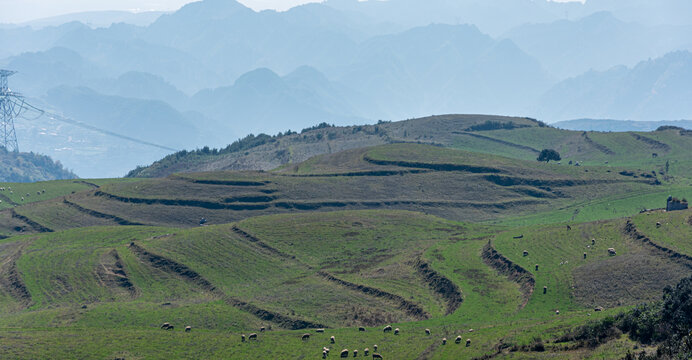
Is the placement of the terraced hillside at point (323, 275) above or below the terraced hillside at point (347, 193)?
below

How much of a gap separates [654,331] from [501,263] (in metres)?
42.7

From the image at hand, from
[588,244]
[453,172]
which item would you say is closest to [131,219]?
[453,172]

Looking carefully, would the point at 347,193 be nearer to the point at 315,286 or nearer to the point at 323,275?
the point at 323,275

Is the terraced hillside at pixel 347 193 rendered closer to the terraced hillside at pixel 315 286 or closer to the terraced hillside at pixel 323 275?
the terraced hillside at pixel 323 275

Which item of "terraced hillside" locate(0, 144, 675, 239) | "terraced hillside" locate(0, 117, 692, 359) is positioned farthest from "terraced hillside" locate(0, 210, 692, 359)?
"terraced hillside" locate(0, 144, 675, 239)

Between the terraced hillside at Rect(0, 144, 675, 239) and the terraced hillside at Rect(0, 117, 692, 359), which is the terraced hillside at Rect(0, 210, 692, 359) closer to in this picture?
the terraced hillside at Rect(0, 117, 692, 359)

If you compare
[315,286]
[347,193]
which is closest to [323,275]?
[315,286]

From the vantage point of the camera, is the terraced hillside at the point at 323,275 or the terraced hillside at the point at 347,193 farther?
the terraced hillside at the point at 347,193

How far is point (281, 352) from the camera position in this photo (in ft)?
218

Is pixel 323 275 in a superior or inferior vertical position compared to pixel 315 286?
superior

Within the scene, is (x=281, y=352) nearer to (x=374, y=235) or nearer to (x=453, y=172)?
(x=374, y=235)

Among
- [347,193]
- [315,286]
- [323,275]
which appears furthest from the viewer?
[347,193]

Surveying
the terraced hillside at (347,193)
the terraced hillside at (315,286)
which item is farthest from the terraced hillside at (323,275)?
the terraced hillside at (347,193)

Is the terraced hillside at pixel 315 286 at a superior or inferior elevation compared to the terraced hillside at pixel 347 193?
inferior
